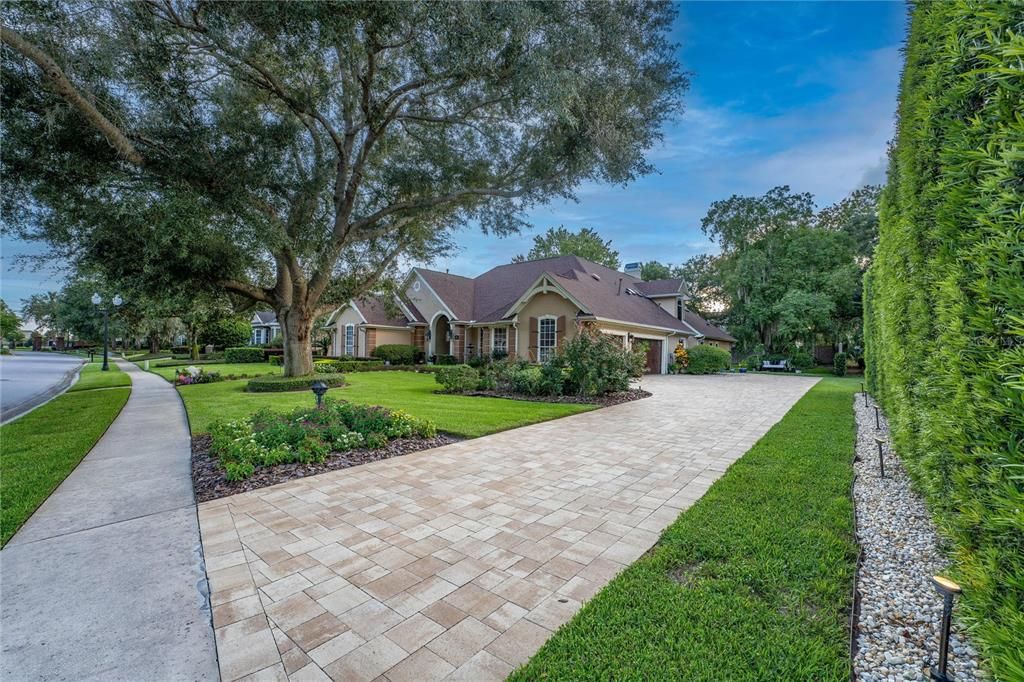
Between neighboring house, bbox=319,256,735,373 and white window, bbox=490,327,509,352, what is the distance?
0.05m

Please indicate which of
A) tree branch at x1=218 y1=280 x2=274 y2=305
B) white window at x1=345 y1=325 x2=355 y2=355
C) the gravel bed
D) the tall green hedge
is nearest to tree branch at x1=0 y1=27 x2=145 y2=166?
tree branch at x1=218 y1=280 x2=274 y2=305

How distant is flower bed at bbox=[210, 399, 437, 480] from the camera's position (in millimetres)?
5465

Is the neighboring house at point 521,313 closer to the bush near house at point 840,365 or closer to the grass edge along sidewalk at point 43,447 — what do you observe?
the bush near house at point 840,365

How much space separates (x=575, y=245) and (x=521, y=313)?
21657 millimetres

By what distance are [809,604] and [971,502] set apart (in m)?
1.10

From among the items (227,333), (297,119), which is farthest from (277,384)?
(227,333)

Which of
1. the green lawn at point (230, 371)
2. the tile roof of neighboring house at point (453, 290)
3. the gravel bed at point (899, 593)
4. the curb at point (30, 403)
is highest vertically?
the tile roof of neighboring house at point (453, 290)

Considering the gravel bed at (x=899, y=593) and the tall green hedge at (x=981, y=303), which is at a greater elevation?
the tall green hedge at (x=981, y=303)

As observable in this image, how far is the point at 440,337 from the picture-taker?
24.7m

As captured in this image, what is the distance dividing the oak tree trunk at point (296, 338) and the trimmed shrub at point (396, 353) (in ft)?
27.5

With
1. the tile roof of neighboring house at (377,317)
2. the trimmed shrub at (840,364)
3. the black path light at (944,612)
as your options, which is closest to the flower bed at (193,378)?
the tile roof of neighboring house at (377,317)

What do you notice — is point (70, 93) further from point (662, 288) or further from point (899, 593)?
point (662, 288)

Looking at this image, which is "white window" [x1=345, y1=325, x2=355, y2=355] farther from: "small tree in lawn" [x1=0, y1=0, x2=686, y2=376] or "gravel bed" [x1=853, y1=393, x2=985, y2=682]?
"gravel bed" [x1=853, y1=393, x2=985, y2=682]

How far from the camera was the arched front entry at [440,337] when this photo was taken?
2419cm
